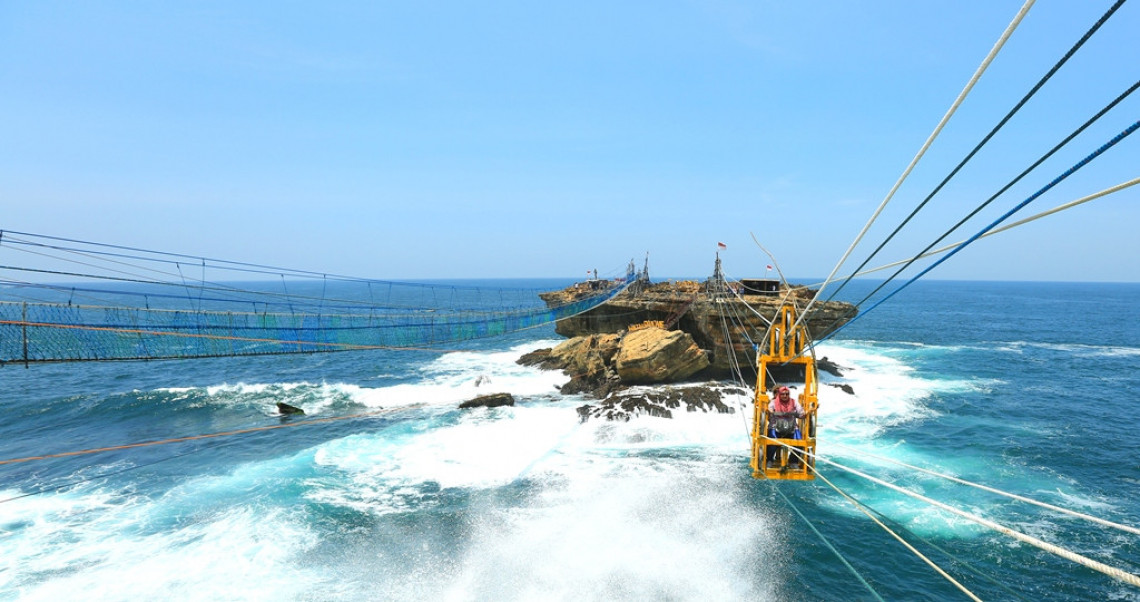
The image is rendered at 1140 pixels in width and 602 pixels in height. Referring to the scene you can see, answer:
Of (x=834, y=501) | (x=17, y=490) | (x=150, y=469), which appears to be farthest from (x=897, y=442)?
(x=17, y=490)

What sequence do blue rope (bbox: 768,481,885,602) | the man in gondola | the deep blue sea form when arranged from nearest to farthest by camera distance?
the man in gondola
blue rope (bbox: 768,481,885,602)
the deep blue sea

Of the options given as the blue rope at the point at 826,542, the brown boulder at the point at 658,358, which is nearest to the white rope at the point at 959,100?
the blue rope at the point at 826,542

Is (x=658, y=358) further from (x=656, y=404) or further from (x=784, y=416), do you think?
(x=784, y=416)

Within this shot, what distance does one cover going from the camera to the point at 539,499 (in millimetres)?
22828

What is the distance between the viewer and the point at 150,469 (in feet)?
89.9

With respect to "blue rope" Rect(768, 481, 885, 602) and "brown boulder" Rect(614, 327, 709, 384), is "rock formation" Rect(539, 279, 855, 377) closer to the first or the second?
"brown boulder" Rect(614, 327, 709, 384)

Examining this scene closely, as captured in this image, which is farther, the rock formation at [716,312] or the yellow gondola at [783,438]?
the rock formation at [716,312]

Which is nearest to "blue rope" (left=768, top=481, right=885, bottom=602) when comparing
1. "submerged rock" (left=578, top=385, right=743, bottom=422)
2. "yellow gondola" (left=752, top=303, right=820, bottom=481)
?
"yellow gondola" (left=752, top=303, right=820, bottom=481)

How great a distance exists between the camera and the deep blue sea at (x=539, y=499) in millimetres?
17438

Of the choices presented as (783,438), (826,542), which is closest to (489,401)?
(826,542)

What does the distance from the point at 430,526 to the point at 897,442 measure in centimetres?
2645

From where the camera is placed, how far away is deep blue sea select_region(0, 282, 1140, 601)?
1744 cm

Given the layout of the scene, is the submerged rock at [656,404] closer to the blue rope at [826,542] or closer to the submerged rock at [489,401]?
the submerged rock at [489,401]

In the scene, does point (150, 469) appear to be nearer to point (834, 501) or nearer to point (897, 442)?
point (834, 501)
